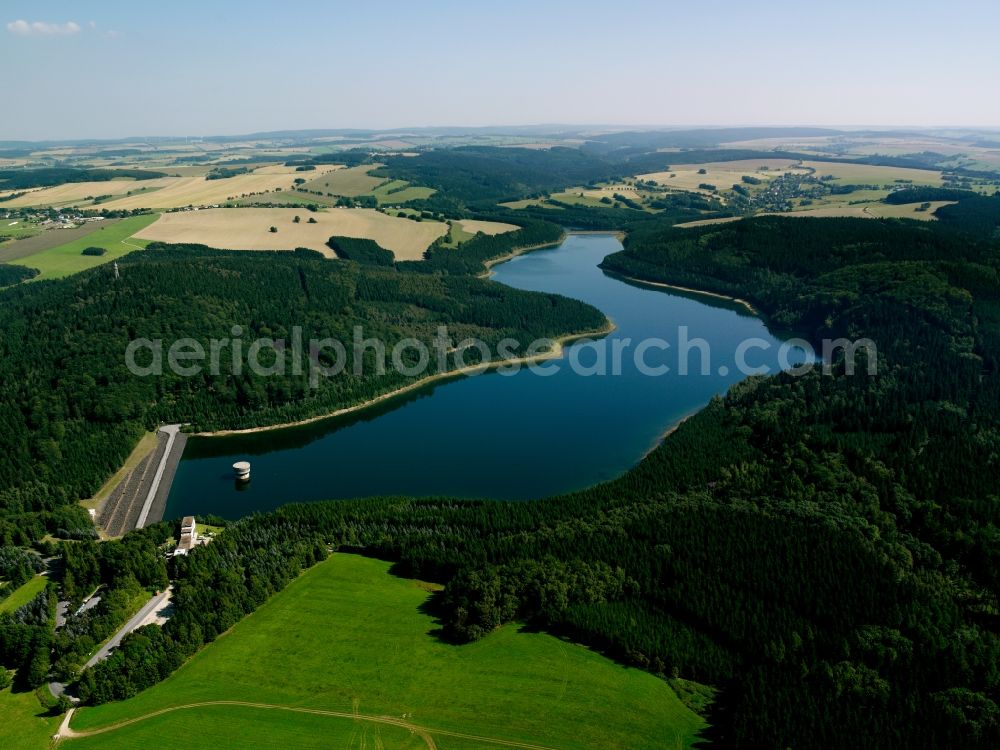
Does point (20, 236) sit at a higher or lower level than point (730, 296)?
higher

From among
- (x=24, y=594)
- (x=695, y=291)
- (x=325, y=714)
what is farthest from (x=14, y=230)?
(x=325, y=714)

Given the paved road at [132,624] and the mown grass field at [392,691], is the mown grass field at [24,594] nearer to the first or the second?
the paved road at [132,624]

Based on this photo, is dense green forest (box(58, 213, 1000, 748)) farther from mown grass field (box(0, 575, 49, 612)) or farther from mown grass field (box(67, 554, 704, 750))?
mown grass field (box(0, 575, 49, 612))

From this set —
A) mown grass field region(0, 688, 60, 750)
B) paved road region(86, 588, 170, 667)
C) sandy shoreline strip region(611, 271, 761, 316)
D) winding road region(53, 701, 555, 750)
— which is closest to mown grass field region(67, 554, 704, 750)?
winding road region(53, 701, 555, 750)

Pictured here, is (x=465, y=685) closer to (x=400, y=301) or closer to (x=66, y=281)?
(x=400, y=301)

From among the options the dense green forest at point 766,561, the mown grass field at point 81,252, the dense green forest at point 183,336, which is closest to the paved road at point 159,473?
the dense green forest at point 183,336

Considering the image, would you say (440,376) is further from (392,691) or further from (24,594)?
(392,691)

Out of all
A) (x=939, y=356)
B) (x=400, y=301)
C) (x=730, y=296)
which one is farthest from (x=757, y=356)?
(x=400, y=301)
